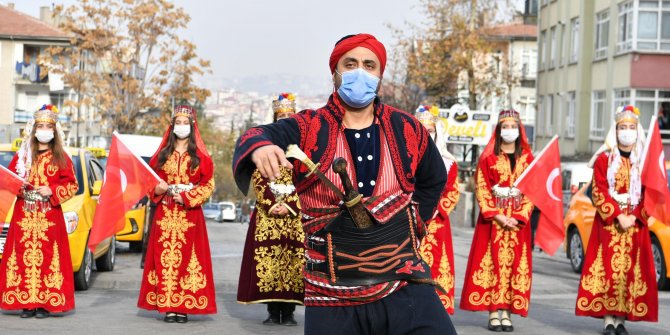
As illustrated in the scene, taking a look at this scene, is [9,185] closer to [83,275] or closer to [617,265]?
[83,275]

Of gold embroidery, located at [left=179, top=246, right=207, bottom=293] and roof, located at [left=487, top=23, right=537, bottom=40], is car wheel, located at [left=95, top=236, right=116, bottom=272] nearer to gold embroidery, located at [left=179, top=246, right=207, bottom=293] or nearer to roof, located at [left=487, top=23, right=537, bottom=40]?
gold embroidery, located at [left=179, top=246, right=207, bottom=293]

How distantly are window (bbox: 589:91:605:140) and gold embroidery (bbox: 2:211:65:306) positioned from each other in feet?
120

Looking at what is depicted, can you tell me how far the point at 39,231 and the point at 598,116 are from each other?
124 feet

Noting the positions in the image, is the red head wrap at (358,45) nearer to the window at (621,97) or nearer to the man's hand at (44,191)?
the man's hand at (44,191)

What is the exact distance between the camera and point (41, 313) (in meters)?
11.4

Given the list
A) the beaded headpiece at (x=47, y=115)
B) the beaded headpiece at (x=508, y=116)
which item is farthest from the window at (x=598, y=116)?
the beaded headpiece at (x=47, y=115)

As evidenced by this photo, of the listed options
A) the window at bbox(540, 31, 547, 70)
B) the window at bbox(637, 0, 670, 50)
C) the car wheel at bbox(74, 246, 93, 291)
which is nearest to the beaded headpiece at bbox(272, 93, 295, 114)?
the car wheel at bbox(74, 246, 93, 291)

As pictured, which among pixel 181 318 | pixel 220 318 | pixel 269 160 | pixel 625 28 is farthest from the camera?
pixel 625 28

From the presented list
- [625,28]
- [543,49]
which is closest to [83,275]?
[625,28]

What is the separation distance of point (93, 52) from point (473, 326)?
Result: 43404 millimetres

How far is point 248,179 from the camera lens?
5.06 meters

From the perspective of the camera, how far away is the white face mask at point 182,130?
37.2 feet

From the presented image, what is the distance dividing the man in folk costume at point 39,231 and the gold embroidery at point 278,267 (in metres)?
1.92

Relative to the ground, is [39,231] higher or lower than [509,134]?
lower
